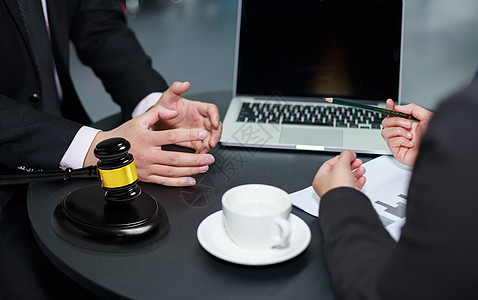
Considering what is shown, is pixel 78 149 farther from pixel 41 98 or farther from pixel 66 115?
pixel 66 115

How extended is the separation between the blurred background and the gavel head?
2539mm

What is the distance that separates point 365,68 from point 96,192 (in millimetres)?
882

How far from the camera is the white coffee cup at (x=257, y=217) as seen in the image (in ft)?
2.21

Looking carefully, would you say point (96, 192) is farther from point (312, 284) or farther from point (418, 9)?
point (418, 9)

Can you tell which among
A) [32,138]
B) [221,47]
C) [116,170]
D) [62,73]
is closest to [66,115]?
[62,73]

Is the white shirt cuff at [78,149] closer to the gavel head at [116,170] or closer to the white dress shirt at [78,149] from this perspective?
the white dress shirt at [78,149]

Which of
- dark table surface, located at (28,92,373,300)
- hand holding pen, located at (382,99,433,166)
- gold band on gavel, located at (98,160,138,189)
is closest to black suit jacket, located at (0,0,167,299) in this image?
dark table surface, located at (28,92,373,300)

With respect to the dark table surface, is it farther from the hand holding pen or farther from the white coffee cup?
the hand holding pen

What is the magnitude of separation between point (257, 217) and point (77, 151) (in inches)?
21.3

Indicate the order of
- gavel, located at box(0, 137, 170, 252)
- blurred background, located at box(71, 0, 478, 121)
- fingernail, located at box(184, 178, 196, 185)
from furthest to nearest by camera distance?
blurred background, located at box(71, 0, 478, 121) → fingernail, located at box(184, 178, 196, 185) → gavel, located at box(0, 137, 170, 252)

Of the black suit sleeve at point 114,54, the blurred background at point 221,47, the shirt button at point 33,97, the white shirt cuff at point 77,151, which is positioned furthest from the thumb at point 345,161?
the blurred background at point 221,47

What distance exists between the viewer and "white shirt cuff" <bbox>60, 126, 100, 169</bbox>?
1018mm

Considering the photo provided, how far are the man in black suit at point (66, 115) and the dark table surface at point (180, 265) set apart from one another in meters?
0.09

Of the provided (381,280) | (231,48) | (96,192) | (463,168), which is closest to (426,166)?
(463,168)
